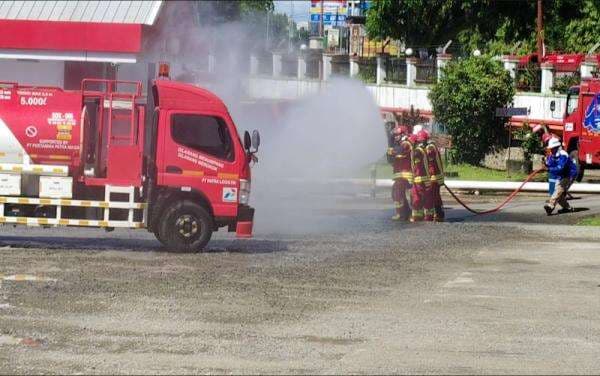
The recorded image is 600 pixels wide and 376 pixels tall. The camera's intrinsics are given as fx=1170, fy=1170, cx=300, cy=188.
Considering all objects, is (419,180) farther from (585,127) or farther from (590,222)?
(585,127)

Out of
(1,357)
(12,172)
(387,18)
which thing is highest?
(387,18)

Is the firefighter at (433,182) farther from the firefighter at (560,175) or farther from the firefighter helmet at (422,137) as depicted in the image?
the firefighter at (560,175)

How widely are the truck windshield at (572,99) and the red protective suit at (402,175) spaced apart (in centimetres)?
1286

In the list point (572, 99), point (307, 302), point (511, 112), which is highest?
point (572, 99)

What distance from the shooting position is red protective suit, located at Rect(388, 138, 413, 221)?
2361 cm

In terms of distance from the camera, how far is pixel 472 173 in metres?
36.0

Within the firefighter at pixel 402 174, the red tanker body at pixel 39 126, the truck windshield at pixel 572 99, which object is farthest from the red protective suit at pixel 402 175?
the truck windshield at pixel 572 99

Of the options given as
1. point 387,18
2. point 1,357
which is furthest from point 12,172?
point 387,18

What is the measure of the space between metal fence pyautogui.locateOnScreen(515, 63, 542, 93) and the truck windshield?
26.4 ft

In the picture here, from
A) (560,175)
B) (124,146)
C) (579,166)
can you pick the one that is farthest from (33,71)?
(579,166)

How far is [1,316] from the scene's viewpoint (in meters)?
12.6

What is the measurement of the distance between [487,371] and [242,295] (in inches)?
177

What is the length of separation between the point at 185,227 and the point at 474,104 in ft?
73.3

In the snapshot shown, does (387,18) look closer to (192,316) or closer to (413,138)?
(413,138)
